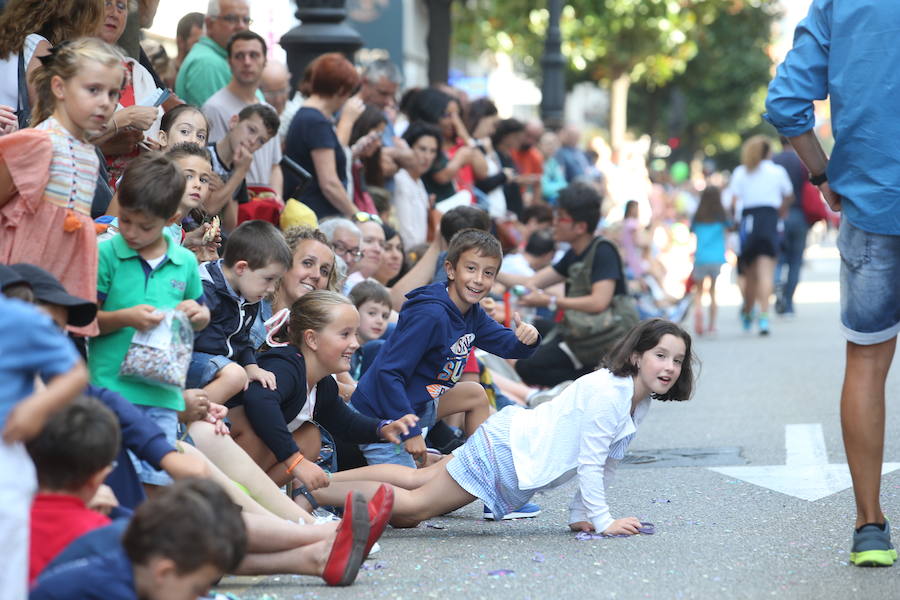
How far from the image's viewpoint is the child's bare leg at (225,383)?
18.1 ft

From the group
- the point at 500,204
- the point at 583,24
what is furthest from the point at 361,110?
the point at 583,24

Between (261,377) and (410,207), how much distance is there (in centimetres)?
562

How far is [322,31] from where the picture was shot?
430 inches

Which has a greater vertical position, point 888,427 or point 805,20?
point 805,20

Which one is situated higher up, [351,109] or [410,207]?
[351,109]

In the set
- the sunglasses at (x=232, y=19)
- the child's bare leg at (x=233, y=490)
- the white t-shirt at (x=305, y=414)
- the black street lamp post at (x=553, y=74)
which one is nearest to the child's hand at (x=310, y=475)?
the white t-shirt at (x=305, y=414)

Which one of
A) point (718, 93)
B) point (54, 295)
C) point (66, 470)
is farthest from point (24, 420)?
point (718, 93)

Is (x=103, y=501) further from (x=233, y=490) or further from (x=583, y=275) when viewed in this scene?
(x=583, y=275)

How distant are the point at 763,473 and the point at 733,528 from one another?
152cm

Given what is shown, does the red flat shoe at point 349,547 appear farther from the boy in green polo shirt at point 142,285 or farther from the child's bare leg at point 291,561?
the boy in green polo shirt at point 142,285

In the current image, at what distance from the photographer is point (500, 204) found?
1353cm

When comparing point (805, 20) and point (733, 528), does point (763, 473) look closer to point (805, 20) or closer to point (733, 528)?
point (733, 528)

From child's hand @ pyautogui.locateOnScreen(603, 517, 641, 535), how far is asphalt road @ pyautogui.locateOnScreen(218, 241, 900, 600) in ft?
0.17

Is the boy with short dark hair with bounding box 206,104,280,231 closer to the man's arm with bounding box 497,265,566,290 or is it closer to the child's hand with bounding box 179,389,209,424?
the child's hand with bounding box 179,389,209,424
